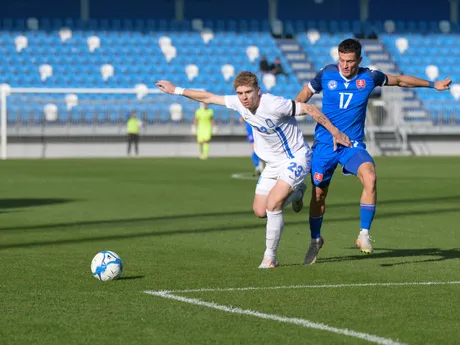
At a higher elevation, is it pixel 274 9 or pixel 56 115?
pixel 274 9

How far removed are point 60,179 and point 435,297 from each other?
1764 centimetres

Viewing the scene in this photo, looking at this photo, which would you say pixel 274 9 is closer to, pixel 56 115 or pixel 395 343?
pixel 56 115

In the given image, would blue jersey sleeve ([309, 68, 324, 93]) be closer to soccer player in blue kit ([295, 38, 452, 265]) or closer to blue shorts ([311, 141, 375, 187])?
soccer player in blue kit ([295, 38, 452, 265])

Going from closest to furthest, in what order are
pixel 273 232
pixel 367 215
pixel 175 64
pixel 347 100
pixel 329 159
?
pixel 273 232 → pixel 367 215 → pixel 329 159 → pixel 347 100 → pixel 175 64

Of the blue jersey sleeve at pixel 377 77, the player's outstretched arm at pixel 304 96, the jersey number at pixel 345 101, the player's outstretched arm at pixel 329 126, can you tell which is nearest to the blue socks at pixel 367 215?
the player's outstretched arm at pixel 329 126

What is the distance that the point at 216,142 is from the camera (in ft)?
133

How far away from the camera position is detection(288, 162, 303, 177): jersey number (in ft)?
30.7

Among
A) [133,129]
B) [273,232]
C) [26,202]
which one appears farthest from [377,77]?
[133,129]

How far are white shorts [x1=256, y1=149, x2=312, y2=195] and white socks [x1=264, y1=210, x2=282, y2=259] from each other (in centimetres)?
30

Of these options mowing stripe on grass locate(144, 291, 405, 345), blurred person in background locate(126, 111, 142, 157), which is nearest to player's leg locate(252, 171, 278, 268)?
mowing stripe on grass locate(144, 291, 405, 345)

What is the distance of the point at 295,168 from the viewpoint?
9367 mm

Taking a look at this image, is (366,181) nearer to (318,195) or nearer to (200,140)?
(318,195)

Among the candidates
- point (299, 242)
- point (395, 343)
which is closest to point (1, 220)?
point (299, 242)

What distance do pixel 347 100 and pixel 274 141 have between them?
0.98 m
